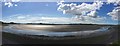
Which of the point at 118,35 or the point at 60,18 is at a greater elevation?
the point at 60,18

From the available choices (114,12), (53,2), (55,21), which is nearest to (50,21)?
(55,21)

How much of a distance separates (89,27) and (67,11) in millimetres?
251

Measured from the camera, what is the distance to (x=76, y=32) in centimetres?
173

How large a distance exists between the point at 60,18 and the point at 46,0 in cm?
22

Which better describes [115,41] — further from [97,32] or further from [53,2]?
[53,2]

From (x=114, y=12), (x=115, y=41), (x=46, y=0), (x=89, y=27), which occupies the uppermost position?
(x=46, y=0)

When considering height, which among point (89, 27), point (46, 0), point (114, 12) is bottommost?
point (89, 27)

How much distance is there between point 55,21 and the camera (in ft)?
5.75

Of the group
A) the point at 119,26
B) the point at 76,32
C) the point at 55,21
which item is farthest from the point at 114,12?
the point at 55,21

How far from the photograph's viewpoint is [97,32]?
5.75ft

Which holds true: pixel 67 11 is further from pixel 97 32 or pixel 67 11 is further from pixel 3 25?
pixel 3 25

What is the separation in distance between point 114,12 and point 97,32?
238mm

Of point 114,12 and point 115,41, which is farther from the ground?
point 114,12

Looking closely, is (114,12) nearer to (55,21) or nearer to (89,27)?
(89,27)
